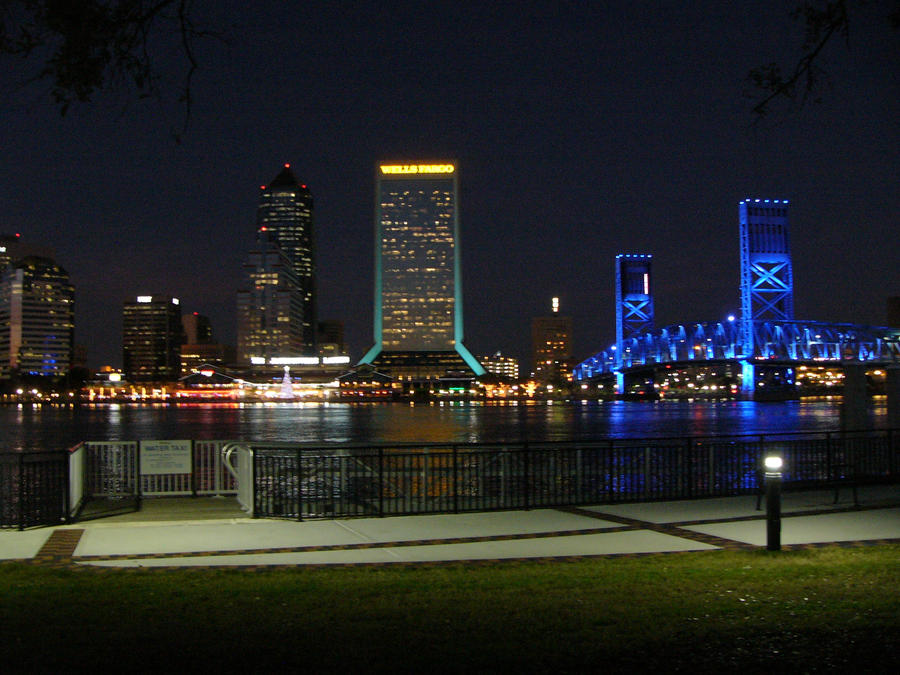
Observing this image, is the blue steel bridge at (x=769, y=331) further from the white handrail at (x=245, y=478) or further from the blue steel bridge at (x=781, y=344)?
the white handrail at (x=245, y=478)

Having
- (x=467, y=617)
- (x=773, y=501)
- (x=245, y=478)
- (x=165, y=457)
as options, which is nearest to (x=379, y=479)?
(x=245, y=478)

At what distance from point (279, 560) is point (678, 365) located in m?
170

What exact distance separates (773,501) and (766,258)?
586ft

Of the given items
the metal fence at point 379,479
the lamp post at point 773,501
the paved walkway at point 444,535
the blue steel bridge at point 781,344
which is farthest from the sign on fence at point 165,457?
the blue steel bridge at point 781,344

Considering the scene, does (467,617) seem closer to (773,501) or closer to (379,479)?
(773,501)

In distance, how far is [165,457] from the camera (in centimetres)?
1622

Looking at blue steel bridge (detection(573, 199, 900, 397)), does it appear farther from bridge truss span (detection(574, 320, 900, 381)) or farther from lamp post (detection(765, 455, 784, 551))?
lamp post (detection(765, 455, 784, 551))

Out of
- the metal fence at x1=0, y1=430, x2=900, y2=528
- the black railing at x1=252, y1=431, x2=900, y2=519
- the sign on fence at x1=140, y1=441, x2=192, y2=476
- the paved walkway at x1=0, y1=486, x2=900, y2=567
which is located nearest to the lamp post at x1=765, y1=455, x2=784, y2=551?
the paved walkway at x1=0, y1=486, x2=900, y2=567

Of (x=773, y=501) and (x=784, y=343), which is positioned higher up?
(x=784, y=343)

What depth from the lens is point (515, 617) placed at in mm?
7238

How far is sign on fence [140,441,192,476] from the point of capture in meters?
16.2

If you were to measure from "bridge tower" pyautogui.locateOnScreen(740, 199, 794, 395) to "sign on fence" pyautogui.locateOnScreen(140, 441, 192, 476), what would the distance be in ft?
555

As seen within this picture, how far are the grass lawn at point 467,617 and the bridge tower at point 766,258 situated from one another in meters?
174

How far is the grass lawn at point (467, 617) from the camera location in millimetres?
6066
